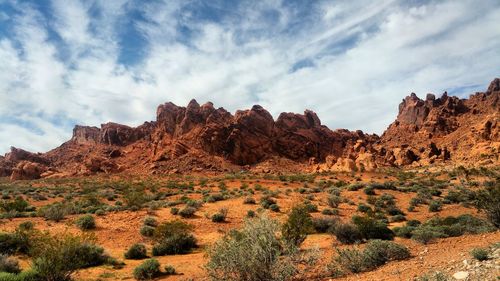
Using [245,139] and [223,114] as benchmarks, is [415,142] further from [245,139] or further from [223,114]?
[223,114]

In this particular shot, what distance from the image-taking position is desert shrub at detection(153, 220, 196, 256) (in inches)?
601

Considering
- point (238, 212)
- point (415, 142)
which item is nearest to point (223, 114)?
point (415, 142)

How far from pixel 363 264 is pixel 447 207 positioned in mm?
17379

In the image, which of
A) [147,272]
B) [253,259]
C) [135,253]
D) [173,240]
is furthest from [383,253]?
[135,253]

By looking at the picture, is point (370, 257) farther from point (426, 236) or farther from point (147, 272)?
point (147, 272)

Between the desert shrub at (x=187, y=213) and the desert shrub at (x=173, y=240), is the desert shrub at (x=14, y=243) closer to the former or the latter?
the desert shrub at (x=173, y=240)

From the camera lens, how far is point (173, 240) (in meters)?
15.4

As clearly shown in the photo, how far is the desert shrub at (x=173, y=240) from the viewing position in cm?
1526

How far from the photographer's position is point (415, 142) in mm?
86062

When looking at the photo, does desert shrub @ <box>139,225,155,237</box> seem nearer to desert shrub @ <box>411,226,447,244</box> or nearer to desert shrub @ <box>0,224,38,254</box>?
desert shrub @ <box>0,224,38,254</box>

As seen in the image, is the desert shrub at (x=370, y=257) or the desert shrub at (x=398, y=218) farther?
the desert shrub at (x=398, y=218)

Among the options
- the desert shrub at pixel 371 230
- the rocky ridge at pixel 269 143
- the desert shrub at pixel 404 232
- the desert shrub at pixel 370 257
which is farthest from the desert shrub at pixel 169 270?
the rocky ridge at pixel 269 143

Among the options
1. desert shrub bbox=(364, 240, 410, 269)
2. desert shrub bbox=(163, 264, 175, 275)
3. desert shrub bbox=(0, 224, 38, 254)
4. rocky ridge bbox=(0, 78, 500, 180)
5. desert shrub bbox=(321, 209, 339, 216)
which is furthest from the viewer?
rocky ridge bbox=(0, 78, 500, 180)

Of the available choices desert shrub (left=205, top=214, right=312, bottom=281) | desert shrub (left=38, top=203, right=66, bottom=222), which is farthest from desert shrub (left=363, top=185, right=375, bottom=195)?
desert shrub (left=205, top=214, right=312, bottom=281)
